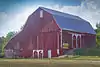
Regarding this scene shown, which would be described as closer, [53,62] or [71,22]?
[53,62]

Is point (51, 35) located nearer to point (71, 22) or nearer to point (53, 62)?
point (71, 22)

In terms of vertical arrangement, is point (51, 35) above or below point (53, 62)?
above

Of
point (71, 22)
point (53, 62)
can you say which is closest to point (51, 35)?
point (71, 22)

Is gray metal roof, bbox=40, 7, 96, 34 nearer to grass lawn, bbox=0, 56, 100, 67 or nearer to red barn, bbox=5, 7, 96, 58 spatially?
red barn, bbox=5, 7, 96, 58

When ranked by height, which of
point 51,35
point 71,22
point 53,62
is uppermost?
point 71,22

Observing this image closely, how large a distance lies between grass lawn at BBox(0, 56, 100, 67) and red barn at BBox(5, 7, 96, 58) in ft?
0.63

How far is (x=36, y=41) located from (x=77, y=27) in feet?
3.60

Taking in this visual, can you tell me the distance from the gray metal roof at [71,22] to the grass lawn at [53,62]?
738 mm

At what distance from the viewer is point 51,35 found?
34.2 feet

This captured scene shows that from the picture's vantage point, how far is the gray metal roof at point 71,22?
1028cm

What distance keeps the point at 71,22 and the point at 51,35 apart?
599 millimetres

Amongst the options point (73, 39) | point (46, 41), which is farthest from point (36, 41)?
point (73, 39)

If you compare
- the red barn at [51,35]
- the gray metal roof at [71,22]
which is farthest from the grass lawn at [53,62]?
the gray metal roof at [71,22]

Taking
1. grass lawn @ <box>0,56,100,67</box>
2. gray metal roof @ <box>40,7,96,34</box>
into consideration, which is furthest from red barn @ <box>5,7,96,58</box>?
grass lawn @ <box>0,56,100,67</box>
